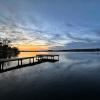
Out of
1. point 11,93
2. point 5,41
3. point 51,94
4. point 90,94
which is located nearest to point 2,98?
point 11,93

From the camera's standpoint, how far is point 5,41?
217ft

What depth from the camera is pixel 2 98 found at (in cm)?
768

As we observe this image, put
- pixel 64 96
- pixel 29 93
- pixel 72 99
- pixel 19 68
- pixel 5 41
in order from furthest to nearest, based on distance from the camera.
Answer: pixel 5 41 → pixel 19 68 → pixel 29 93 → pixel 64 96 → pixel 72 99

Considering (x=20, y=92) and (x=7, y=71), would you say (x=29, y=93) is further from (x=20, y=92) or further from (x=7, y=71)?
(x=7, y=71)

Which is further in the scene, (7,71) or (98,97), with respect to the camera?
(7,71)

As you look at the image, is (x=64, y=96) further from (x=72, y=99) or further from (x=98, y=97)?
(x=98, y=97)

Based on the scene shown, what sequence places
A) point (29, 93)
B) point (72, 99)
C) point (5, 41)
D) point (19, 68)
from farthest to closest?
point (5, 41) → point (19, 68) → point (29, 93) → point (72, 99)

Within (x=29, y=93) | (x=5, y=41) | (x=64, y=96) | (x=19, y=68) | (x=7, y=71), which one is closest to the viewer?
(x=64, y=96)

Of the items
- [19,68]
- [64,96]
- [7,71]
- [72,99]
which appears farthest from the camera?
[19,68]

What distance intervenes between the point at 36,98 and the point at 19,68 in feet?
35.3

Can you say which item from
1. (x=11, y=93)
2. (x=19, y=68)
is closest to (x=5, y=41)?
(x=19, y=68)

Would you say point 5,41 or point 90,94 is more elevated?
point 5,41

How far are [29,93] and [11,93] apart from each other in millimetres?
1209

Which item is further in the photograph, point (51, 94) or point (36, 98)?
point (51, 94)
